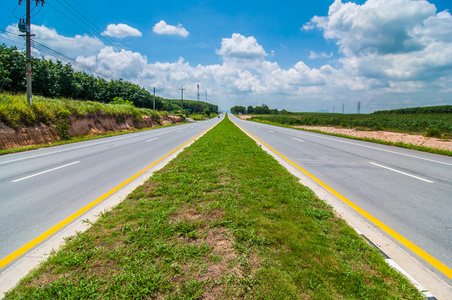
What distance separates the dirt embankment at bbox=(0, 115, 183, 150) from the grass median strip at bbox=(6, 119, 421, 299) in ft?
43.2

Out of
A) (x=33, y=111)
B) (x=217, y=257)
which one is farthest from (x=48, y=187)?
(x=33, y=111)

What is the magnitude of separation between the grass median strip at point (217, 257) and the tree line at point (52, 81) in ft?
57.2

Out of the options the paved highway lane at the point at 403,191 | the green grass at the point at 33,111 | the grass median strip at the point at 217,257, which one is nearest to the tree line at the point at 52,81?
the green grass at the point at 33,111

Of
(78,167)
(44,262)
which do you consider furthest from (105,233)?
(78,167)

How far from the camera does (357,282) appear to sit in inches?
82.4

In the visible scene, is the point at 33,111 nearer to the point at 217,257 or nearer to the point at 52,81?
the point at 217,257

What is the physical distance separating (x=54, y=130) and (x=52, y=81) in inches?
1163

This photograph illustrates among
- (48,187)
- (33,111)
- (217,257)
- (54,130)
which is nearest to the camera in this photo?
(217,257)

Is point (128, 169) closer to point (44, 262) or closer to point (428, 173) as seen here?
point (44, 262)

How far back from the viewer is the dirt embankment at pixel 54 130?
1180 cm

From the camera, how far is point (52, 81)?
36.0 m

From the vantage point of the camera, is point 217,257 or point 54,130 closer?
point 217,257

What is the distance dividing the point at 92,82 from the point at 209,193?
191 feet

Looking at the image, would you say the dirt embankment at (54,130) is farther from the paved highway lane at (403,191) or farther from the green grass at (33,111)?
the paved highway lane at (403,191)
